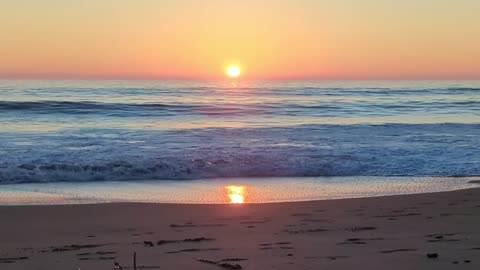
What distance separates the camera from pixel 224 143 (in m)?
15.9

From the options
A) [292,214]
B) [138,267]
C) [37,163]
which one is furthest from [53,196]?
[138,267]

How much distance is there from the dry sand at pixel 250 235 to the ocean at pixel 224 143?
10.4 feet

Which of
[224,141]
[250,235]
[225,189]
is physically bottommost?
[224,141]

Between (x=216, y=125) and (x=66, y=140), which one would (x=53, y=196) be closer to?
(x=66, y=140)

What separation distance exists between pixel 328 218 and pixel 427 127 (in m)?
15.4

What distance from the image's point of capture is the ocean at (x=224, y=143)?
1133cm

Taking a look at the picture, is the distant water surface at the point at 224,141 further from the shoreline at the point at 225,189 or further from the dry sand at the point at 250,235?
the dry sand at the point at 250,235

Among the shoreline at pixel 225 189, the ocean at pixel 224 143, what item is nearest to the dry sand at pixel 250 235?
the shoreline at pixel 225 189

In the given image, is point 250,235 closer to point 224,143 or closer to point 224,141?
point 224,143

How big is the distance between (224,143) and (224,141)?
0.56 metres

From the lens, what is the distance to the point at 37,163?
446 inches

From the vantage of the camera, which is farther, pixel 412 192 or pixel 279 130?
pixel 279 130

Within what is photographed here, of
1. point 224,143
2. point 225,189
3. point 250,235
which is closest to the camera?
point 250,235

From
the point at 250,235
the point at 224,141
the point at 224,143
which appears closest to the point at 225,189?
the point at 250,235
